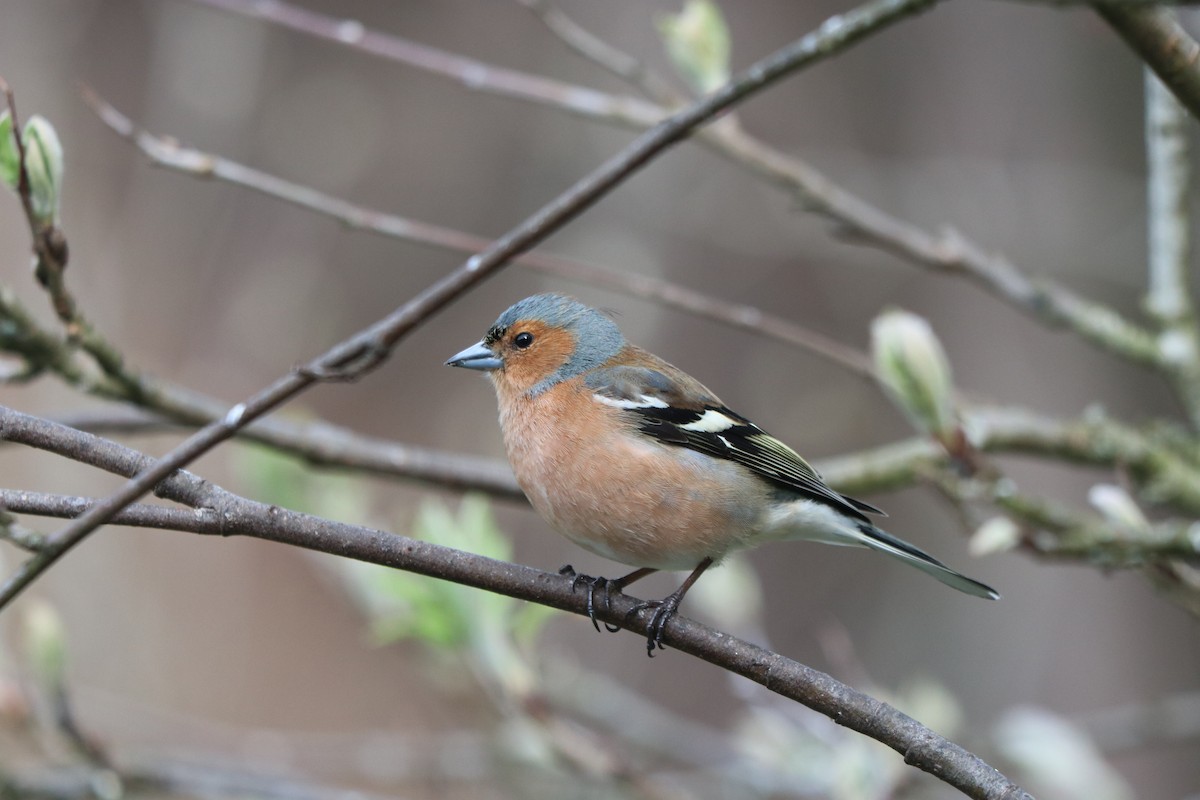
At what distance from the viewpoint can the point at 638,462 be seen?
284 cm

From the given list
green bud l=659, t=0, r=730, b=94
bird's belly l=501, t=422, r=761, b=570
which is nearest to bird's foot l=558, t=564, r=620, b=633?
bird's belly l=501, t=422, r=761, b=570

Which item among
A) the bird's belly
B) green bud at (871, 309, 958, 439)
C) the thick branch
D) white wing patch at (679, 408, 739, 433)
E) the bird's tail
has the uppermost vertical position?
the thick branch

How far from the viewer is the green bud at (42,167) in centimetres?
249

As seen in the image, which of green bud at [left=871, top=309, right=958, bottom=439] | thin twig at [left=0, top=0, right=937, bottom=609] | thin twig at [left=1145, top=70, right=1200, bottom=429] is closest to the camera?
thin twig at [left=0, top=0, right=937, bottom=609]

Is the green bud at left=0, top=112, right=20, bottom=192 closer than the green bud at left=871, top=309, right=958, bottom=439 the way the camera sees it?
Yes

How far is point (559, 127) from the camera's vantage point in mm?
6000

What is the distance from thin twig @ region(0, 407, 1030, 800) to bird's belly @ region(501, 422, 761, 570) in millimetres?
678

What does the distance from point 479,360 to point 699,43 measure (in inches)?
48.4

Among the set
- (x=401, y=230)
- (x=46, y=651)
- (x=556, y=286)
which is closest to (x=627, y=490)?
(x=401, y=230)

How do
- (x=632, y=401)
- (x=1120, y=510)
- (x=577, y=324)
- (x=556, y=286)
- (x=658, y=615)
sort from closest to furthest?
(x=658, y=615) → (x=1120, y=510) → (x=632, y=401) → (x=577, y=324) → (x=556, y=286)

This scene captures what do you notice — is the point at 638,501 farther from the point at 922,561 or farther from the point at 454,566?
the point at 454,566

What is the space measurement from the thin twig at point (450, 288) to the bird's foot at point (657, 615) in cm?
83

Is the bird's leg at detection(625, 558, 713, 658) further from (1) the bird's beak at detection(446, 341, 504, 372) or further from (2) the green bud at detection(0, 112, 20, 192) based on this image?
(2) the green bud at detection(0, 112, 20, 192)

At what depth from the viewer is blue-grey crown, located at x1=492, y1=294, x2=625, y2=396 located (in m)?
3.37
